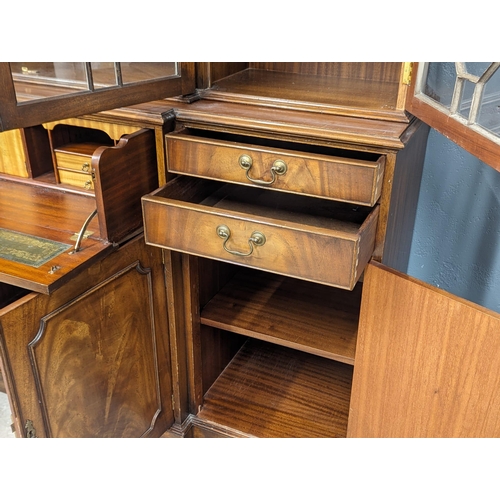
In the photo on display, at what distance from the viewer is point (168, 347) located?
106 cm

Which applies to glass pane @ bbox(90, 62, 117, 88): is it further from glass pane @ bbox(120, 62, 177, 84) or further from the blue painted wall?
the blue painted wall

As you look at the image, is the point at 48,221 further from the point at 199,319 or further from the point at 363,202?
the point at 363,202

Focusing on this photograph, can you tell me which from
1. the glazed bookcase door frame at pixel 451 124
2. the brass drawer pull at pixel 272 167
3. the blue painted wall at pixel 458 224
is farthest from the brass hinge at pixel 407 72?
the blue painted wall at pixel 458 224

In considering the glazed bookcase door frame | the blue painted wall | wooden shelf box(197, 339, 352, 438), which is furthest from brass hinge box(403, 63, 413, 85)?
wooden shelf box(197, 339, 352, 438)

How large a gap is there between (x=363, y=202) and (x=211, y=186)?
0.34m

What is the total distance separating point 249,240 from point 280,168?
118mm

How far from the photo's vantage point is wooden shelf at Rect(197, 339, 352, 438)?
1126 mm

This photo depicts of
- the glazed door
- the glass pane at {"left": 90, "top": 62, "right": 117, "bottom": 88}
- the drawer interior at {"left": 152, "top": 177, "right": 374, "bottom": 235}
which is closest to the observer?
the glazed door

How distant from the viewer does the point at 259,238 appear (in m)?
0.77

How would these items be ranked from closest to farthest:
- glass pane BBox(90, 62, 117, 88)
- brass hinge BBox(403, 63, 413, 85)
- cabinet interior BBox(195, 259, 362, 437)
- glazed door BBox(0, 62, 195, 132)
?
glazed door BBox(0, 62, 195, 132), glass pane BBox(90, 62, 117, 88), brass hinge BBox(403, 63, 413, 85), cabinet interior BBox(195, 259, 362, 437)

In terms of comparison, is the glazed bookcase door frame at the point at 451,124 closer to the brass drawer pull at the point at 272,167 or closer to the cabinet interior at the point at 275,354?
the brass drawer pull at the point at 272,167

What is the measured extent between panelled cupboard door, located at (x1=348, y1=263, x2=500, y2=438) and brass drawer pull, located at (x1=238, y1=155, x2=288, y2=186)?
0.21 meters

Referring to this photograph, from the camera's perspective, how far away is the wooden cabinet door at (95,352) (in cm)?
72

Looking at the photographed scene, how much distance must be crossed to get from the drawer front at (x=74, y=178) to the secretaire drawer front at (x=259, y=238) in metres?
0.19
